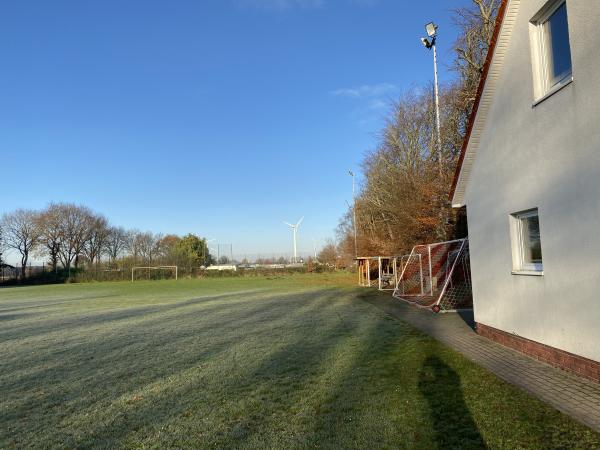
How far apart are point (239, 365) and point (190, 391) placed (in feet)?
5.09

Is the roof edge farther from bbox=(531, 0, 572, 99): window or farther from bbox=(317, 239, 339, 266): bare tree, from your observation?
bbox=(317, 239, 339, 266): bare tree

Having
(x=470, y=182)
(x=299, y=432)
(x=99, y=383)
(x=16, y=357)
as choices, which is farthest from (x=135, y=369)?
(x=470, y=182)

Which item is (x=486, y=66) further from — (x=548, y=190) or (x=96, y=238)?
(x=96, y=238)

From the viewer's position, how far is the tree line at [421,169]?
21250mm

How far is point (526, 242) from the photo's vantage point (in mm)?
7586

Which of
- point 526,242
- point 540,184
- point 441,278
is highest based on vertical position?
point 540,184

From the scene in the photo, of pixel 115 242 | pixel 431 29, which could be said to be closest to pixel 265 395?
pixel 431 29

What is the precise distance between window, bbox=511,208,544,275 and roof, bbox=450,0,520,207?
7.48 feet

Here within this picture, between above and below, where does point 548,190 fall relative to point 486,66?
below

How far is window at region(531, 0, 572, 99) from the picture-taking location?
20.7ft

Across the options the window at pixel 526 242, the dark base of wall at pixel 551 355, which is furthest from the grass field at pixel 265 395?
the window at pixel 526 242

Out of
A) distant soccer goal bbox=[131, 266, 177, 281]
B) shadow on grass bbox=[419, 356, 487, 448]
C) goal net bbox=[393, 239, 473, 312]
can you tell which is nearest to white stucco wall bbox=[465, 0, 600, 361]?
shadow on grass bbox=[419, 356, 487, 448]

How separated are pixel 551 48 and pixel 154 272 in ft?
185

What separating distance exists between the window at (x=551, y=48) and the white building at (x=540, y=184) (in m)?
0.02
